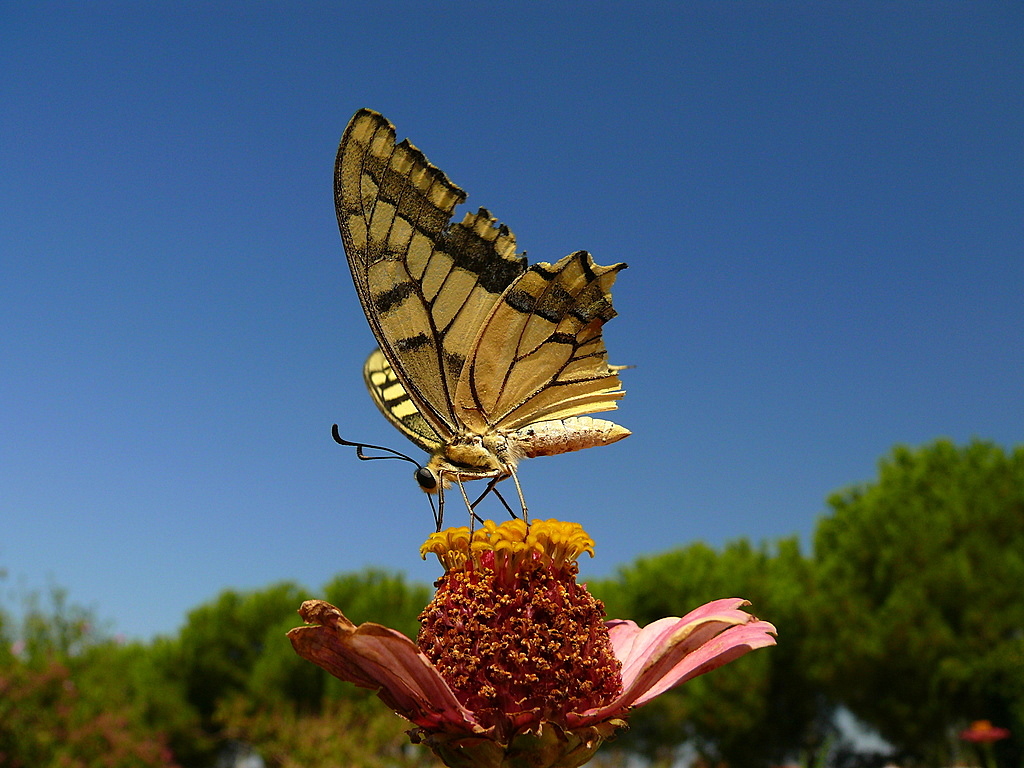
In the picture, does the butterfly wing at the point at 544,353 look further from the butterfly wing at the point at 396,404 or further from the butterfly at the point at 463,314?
the butterfly wing at the point at 396,404

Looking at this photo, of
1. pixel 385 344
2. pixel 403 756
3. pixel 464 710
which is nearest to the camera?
pixel 464 710

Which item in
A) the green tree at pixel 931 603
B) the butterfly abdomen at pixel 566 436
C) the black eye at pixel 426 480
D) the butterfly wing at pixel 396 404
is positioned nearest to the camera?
the black eye at pixel 426 480

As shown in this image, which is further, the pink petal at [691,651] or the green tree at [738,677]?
the green tree at [738,677]

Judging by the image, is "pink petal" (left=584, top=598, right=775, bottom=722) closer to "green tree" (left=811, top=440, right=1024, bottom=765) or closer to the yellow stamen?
the yellow stamen

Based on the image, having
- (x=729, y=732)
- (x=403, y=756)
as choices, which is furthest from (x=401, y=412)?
(x=729, y=732)

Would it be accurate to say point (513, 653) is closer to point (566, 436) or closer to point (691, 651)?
point (691, 651)

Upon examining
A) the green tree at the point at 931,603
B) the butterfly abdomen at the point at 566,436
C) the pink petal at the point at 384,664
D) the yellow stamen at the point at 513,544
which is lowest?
the pink petal at the point at 384,664

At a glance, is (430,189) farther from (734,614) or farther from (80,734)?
(80,734)

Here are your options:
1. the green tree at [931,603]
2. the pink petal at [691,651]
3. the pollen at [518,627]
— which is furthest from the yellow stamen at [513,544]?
the green tree at [931,603]
